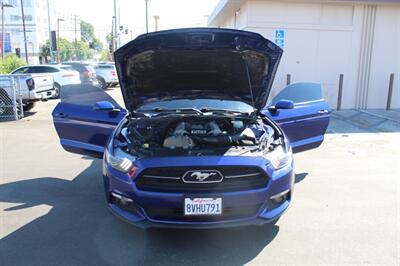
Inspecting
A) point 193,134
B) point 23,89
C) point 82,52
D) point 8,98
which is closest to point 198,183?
point 193,134

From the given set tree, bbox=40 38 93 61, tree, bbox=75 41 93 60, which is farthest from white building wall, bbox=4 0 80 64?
tree, bbox=75 41 93 60

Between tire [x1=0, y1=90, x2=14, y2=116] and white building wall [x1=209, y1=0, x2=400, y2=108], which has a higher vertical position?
white building wall [x1=209, y1=0, x2=400, y2=108]

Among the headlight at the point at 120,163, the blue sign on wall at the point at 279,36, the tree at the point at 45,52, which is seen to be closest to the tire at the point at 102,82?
the blue sign on wall at the point at 279,36

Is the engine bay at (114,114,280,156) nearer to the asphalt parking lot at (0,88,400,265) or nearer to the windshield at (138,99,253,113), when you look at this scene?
the windshield at (138,99,253,113)

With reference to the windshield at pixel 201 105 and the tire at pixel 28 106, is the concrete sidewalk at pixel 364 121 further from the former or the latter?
the tire at pixel 28 106

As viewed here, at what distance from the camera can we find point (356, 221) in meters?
4.12

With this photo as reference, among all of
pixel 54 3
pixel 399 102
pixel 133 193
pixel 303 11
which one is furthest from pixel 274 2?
A: pixel 54 3

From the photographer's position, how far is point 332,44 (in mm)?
12656

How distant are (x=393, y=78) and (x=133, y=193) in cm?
1193

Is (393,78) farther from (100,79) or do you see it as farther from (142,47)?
(100,79)

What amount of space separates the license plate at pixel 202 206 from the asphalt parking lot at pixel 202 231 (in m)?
0.44

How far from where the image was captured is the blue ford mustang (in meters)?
3.30

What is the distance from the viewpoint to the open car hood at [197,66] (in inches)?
169

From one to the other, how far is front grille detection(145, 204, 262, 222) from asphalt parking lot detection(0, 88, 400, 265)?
0.36m
